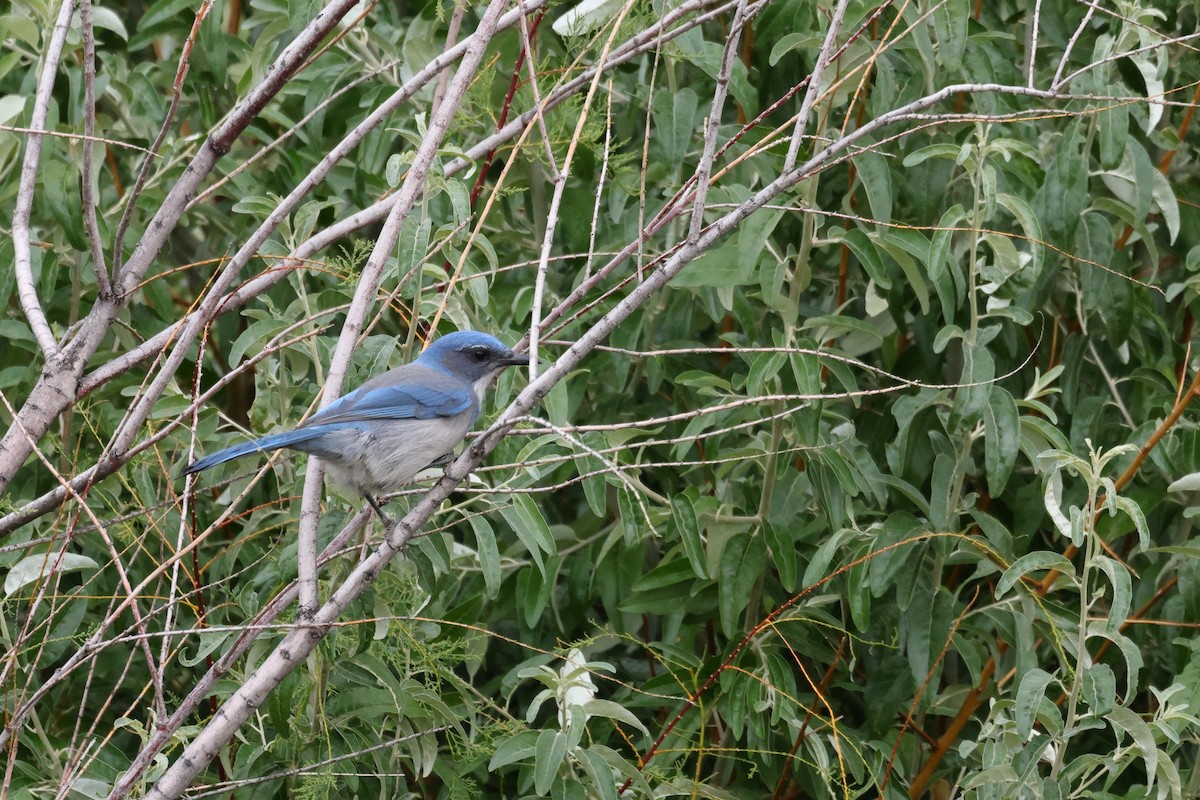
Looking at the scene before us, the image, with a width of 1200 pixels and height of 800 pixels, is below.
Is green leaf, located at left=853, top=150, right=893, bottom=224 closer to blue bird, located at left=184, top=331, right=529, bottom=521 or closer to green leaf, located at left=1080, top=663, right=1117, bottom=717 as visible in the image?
blue bird, located at left=184, top=331, right=529, bottom=521

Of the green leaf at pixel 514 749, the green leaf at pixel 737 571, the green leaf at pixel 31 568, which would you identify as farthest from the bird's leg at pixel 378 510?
the green leaf at pixel 737 571

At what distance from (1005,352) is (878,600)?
0.95 metres

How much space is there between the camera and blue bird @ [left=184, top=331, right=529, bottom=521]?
3.51 meters

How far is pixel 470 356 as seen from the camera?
3898mm

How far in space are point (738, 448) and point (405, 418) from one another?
989 millimetres

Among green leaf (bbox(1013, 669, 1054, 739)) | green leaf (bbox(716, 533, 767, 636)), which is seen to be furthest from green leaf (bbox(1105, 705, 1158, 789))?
green leaf (bbox(716, 533, 767, 636))

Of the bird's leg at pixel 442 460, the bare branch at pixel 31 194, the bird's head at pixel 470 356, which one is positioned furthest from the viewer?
the bird's leg at pixel 442 460

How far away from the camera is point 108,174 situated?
15.4ft

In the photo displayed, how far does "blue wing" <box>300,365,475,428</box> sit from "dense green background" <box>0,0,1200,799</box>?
0.18m

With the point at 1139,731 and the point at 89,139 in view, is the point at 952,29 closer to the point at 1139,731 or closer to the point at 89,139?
the point at 1139,731

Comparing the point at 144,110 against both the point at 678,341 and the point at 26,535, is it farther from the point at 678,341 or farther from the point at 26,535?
the point at 678,341

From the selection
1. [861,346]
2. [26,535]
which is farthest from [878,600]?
[26,535]

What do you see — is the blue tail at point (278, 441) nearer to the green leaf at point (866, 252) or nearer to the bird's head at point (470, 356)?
the bird's head at point (470, 356)

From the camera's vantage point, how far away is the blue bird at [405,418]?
11.5 feet
